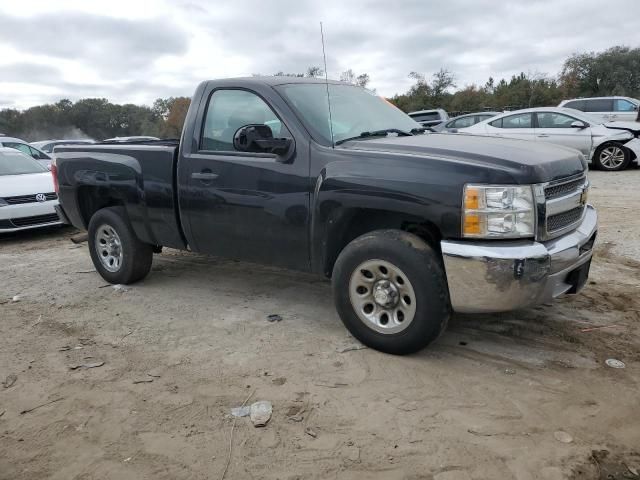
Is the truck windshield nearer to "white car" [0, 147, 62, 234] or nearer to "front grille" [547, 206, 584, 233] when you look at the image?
"front grille" [547, 206, 584, 233]

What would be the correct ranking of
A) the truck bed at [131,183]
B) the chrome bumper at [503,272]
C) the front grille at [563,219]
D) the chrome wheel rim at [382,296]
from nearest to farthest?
the chrome bumper at [503,272] < the front grille at [563,219] < the chrome wheel rim at [382,296] < the truck bed at [131,183]

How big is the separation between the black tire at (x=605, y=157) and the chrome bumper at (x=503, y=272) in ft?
33.2

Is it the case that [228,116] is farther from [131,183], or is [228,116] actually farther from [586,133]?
[586,133]

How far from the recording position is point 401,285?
3479 mm

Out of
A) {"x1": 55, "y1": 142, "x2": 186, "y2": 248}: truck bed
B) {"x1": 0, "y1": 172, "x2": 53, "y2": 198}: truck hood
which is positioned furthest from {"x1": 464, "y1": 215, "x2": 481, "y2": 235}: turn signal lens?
{"x1": 0, "y1": 172, "x2": 53, "y2": 198}: truck hood

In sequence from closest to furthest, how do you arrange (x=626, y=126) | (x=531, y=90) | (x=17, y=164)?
(x=17, y=164) < (x=626, y=126) < (x=531, y=90)

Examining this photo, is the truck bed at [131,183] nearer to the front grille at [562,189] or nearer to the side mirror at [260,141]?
the side mirror at [260,141]

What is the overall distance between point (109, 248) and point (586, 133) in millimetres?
10773

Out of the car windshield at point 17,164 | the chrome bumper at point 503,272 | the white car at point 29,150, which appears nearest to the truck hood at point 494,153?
the chrome bumper at point 503,272

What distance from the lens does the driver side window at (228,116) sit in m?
4.20

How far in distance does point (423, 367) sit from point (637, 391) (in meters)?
1.24

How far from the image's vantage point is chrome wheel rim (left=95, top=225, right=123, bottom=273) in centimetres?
531

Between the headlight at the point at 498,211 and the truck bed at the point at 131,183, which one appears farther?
the truck bed at the point at 131,183

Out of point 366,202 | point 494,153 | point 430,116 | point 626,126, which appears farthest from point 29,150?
point 626,126
